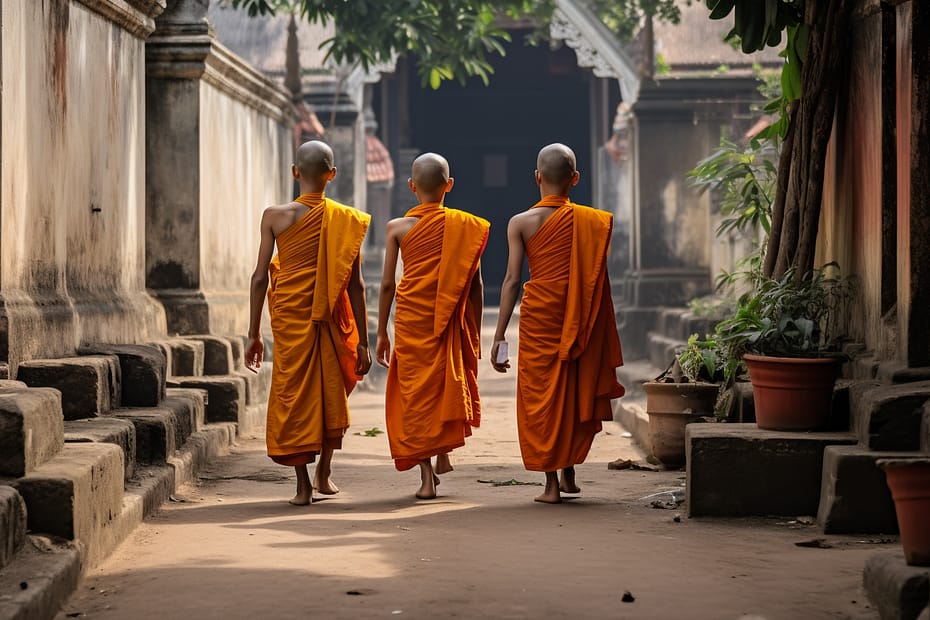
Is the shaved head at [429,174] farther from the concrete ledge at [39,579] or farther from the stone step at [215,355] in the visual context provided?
the concrete ledge at [39,579]

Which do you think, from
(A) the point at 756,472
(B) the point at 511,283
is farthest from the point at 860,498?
(B) the point at 511,283

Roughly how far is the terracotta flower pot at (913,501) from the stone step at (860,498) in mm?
1488

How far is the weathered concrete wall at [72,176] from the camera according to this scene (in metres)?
6.12

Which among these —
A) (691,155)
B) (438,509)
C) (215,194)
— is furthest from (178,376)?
(691,155)

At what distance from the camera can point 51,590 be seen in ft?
13.8

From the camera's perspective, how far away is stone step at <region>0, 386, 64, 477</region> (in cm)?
462

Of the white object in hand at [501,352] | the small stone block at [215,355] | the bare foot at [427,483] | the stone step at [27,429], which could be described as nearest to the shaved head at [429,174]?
the white object in hand at [501,352]

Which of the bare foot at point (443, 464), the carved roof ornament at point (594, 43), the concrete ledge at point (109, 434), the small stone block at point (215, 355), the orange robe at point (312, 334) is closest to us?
the concrete ledge at point (109, 434)

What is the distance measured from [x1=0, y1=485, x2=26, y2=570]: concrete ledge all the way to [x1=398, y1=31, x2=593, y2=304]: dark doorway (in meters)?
19.3

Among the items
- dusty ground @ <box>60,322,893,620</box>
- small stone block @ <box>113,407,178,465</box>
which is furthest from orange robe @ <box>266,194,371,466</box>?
small stone block @ <box>113,407,178,465</box>

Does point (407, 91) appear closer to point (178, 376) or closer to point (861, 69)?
point (178, 376)

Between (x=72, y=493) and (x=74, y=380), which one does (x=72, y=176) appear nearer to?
(x=74, y=380)

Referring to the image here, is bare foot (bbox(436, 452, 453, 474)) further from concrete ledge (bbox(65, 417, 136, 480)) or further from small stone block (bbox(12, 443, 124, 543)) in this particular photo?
small stone block (bbox(12, 443, 124, 543))

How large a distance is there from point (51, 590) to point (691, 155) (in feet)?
40.8
